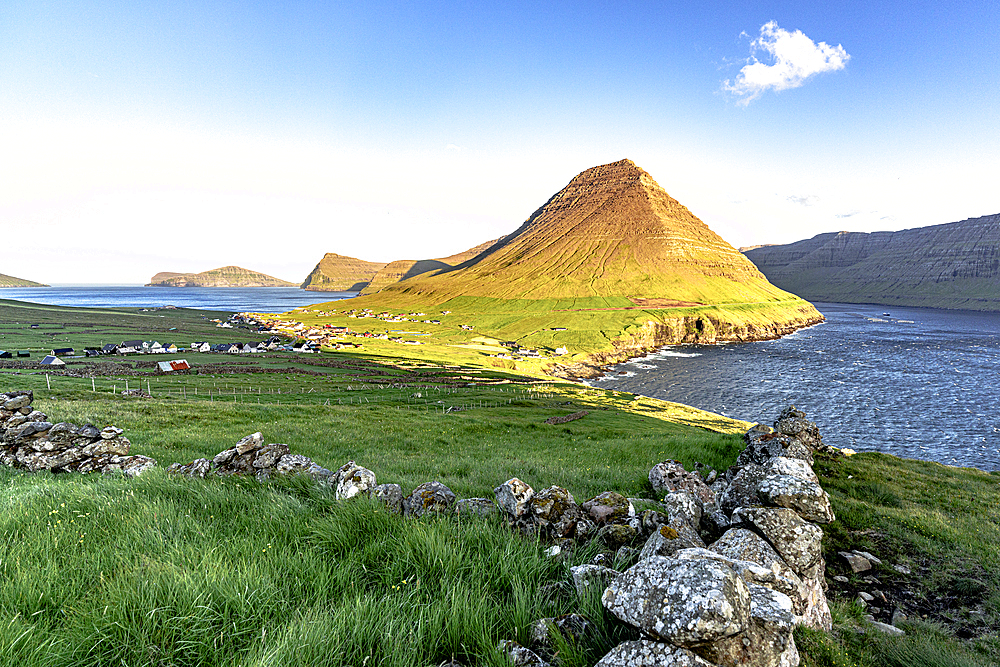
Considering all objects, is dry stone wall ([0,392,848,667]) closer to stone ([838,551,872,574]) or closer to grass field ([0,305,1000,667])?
grass field ([0,305,1000,667])

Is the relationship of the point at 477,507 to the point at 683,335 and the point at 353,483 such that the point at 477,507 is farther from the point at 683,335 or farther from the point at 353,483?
the point at 683,335

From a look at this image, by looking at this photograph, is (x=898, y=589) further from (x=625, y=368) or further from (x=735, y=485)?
(x=625, y=368)

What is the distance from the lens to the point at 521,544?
19.9ft

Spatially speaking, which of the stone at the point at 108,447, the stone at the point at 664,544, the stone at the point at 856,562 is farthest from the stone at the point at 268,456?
the stone at the point at 856,562

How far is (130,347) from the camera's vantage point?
97125 mm

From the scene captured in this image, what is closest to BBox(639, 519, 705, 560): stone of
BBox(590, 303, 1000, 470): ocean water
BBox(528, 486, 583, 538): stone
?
BBox(528, 486, 583, 538): stone

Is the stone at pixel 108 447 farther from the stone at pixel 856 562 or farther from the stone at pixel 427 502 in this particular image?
the stone at pixel 856 562

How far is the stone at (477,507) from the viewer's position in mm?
7561

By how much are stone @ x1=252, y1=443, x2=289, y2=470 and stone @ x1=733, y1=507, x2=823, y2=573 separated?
10.2 m

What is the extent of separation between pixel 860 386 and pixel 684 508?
115120mm

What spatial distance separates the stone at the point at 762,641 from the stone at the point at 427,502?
16.3ft

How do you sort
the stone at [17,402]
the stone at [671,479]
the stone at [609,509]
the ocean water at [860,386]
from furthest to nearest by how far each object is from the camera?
→ the ocean water at [860,386]
the stone at [17,402]
the stone at [671,479]
the stone at [609,509]

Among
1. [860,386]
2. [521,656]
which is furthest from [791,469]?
[860,386]

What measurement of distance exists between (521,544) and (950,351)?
199 meters
